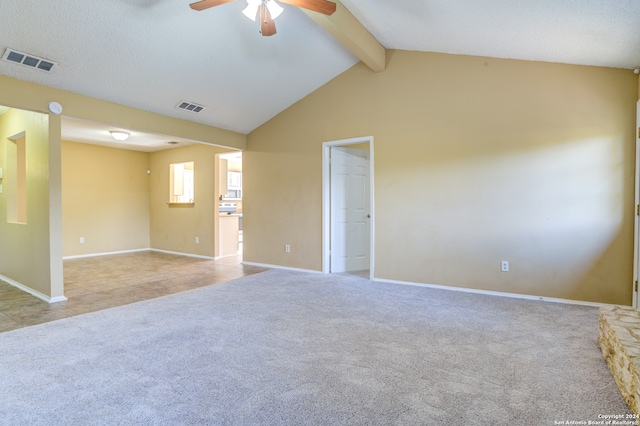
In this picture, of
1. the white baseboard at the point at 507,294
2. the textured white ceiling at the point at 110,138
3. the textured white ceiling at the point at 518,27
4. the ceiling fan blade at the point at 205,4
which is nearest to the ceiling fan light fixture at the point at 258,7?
the ceiling fan blade at the point at 205,4

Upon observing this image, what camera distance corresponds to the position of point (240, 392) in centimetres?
192

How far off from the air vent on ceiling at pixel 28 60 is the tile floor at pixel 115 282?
250 cm

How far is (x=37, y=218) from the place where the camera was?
156 inches

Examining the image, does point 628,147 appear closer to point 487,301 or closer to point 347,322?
point 487,301

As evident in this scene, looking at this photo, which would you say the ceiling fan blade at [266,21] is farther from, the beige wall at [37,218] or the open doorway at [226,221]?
the open doorway at [226,221]

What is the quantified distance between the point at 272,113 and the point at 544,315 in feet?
15.7

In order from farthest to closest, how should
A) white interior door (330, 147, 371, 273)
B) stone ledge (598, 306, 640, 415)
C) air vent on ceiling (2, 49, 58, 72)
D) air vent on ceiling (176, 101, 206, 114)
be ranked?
1. white interior door (330, 147, 371, 273)
2. air vent on ceiling (176, 101, 206, 114)
3. air vent on ceiling (2, 49, 58, 72)
4. stone ledge (598, 306, 640, 415)

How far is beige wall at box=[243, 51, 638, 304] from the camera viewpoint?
345cm

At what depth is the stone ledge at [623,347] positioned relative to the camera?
5.54 feet

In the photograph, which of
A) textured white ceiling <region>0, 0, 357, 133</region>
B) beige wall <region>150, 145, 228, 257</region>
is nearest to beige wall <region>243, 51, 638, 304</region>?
textured white ceiling <region>0, 0, 357, 133</region>

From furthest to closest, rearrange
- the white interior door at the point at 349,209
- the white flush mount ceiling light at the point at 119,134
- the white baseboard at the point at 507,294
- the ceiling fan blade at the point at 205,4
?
the white flush mount ceiling light at the point at 119,134 < the white interior door at the point at 349,209 < the white baseboard at the point at 507,294 < the ceiling fan blade at the point at 205,4

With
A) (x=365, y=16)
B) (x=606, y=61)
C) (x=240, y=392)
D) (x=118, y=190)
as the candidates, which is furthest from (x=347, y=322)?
(x=118, y=190)

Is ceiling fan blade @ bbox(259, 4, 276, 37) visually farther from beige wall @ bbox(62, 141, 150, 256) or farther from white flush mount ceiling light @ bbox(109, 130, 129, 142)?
beige wall @ bbox(62, 141, 150, 256)

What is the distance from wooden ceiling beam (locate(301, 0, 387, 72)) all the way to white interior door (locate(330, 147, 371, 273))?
1.48 metres
